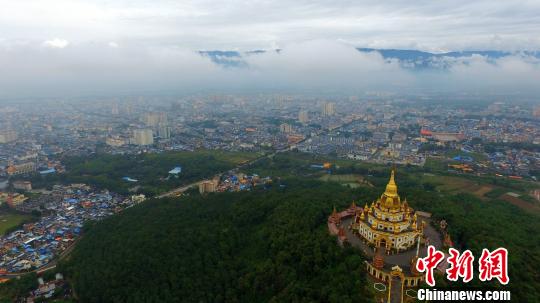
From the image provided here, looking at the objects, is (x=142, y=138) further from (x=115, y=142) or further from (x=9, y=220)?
(x=9, y=220)

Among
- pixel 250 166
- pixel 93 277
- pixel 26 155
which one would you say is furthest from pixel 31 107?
pixel 93 277

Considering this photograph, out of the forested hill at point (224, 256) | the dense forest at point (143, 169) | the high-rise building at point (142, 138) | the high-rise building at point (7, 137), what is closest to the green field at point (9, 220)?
the forested hill at point (224, 256)

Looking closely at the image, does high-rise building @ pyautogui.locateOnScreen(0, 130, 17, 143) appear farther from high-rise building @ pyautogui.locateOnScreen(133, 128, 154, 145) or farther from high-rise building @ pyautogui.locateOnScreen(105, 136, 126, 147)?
high-rise building @ pyautogui.locateOnScreen(133, 128, 154, 145)

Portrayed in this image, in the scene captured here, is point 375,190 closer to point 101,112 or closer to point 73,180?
point 73,180

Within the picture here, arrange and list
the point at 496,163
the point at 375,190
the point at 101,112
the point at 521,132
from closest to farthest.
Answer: the point at 375,190 < the point at 496,163 < the point at 521,132 < the point at 101,112

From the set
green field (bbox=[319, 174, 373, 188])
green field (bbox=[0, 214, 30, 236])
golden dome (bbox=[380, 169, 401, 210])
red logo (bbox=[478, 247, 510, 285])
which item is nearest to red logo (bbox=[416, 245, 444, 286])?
red logo (bbox=[478, 247, 510, 285])

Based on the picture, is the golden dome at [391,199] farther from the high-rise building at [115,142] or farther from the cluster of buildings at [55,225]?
the high-rise building at [115,142]

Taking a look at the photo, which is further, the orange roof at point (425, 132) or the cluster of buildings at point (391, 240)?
the orange roof at point (425, 132)
